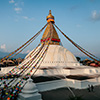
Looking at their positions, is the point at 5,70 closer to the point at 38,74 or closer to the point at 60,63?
the point at 38,74

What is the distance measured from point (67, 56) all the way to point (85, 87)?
5487 millimetres

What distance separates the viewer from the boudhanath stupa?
1007 cm

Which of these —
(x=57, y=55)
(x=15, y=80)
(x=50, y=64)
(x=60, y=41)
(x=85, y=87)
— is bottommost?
(x=85, y=87)

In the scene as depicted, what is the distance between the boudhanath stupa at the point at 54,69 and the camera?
1007 cm

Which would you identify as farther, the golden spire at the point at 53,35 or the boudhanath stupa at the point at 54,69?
the golden spire at the point at 53,35

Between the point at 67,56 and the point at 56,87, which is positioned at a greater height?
the point at 67,56

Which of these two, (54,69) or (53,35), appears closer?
(54,69)

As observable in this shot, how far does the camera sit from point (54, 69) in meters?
12.7

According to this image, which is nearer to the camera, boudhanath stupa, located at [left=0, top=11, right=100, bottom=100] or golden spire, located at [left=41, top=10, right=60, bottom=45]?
boudhanath stupa, located at [left=0, top=11, right=100, bottom=100]

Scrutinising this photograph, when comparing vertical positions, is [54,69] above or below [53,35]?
below

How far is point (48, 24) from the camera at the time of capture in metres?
18.1

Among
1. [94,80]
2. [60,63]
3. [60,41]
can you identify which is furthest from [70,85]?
[60,41]

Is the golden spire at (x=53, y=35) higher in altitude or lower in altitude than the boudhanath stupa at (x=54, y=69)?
higher

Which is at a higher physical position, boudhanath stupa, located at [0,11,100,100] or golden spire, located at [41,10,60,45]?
golden spire, located at [41,10,60,45]
